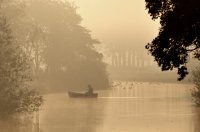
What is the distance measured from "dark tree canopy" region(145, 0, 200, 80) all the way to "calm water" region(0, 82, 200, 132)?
53.3ft

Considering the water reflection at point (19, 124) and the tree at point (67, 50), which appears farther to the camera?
the tree at point (67, 50)

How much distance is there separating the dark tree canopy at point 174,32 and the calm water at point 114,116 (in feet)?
53.3

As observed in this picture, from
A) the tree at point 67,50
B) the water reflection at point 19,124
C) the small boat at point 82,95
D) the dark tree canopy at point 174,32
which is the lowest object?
the water reflection at point 19,124

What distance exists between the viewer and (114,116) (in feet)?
141

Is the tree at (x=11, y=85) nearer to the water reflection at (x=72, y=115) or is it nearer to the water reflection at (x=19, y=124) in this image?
the water reflection at (x=19, y=124)

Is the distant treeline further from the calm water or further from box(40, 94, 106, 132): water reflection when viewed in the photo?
the calm water

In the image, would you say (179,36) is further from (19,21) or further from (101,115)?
(19,21)

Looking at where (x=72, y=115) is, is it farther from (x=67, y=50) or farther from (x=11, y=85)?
(x=67, y=50)

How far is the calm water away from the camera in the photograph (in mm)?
35438

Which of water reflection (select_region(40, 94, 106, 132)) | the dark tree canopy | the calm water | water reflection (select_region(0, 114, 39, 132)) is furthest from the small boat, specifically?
the dark tree canopy

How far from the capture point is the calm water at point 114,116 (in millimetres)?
35438

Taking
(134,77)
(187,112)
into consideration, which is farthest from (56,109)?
(134,77)

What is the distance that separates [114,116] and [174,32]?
25376mm

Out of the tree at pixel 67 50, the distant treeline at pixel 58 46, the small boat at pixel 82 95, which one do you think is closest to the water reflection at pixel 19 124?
the small boat at pixel 82 95
